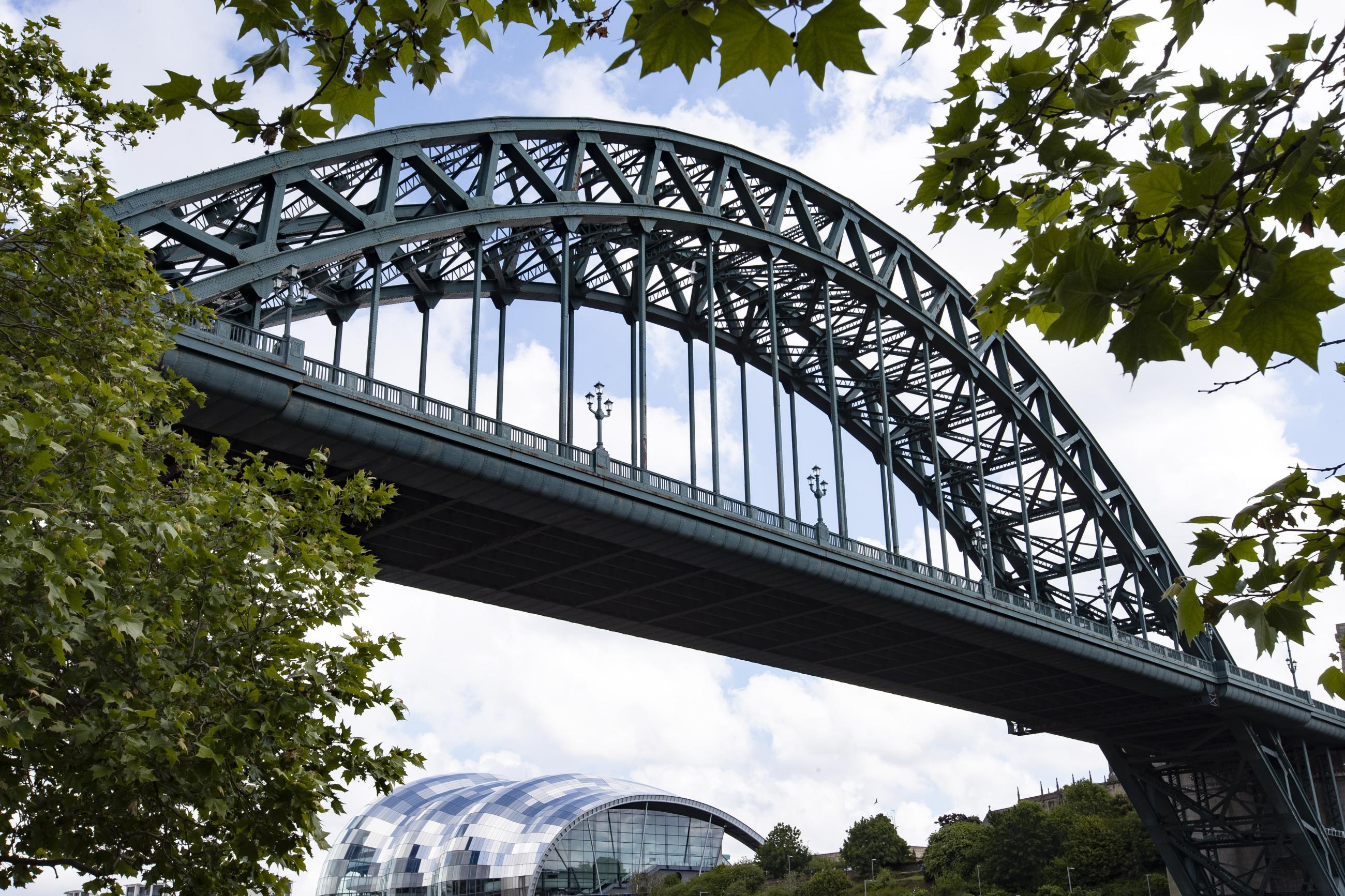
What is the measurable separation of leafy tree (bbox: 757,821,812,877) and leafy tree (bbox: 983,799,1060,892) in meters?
19.6

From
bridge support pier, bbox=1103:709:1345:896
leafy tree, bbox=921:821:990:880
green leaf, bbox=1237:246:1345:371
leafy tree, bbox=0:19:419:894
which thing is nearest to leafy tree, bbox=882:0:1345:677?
green leaf, bbox=1237:246:1345:371

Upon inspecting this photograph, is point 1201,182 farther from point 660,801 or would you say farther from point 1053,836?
point 660,801

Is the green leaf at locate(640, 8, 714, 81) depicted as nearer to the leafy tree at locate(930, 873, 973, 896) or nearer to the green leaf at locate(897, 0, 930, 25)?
the green leaf at locate(897, 0, 930, 25)

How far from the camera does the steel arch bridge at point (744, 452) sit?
30.3 meters

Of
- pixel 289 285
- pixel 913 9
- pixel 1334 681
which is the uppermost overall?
pixel 289 285

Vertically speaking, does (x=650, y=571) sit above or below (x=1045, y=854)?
above

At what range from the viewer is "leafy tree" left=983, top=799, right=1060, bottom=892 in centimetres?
8300

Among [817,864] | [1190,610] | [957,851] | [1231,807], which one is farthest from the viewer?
[817,864]

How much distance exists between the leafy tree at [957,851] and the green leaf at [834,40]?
291ft

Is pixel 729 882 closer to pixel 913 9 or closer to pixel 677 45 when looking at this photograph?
pixel 913 9

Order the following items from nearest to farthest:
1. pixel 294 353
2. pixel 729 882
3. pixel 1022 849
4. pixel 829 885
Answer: pixel 294 353, pixel 1022 849, pixel 829 885, pixel 729 882

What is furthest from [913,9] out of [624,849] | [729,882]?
[624,849]

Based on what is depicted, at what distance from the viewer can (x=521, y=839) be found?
353ft

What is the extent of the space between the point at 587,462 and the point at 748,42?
29260 mm
